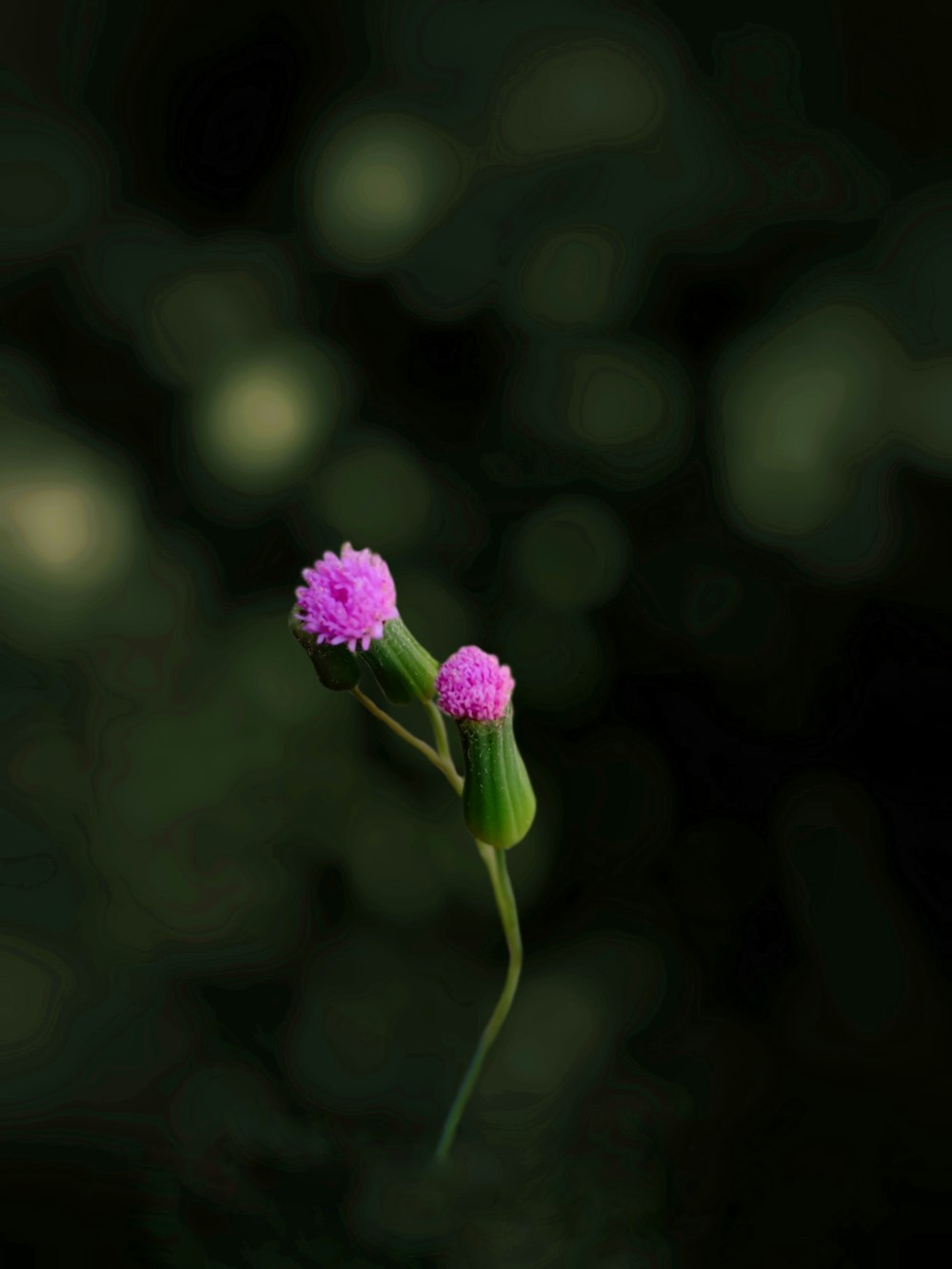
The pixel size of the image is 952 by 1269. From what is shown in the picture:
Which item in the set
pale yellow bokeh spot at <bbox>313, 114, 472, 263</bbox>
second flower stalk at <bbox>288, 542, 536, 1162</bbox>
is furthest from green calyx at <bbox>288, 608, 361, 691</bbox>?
pale yellow bokeh spot at <bbox>313, 114, 472, 263</bbox>

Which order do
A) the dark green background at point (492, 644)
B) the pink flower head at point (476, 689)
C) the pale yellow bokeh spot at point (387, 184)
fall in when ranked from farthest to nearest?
the pale yellow bokeh spot at point (387, 184)
the dark green background at point (492, 644)
the pink flower head at point (476, 689)

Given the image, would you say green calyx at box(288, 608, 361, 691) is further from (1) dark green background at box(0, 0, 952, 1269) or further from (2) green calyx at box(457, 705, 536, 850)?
(1) dark green background at box(0, 0, 952, 1269)

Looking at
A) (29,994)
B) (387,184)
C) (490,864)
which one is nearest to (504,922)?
(490,864)

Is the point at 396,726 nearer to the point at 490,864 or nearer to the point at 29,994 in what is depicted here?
the point at 490,864

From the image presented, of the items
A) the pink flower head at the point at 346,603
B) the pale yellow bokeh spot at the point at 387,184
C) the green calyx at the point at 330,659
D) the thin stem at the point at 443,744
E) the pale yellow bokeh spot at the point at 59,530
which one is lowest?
the pale yellow bokeh spot at the point at 59,530

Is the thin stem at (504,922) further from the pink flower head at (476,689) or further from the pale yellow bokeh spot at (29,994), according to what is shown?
the pale yellow bokeh spot at (29,994)

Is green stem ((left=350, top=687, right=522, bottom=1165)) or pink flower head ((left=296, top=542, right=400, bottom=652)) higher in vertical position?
pink flower head ((left=296, top=542, right=400, bottom=652))

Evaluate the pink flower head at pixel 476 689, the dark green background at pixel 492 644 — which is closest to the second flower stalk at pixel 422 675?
the pink flower head at pixel 476 689

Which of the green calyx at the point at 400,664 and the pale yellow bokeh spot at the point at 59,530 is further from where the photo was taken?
the pale yellow bokeh spot at the point at 59,530
